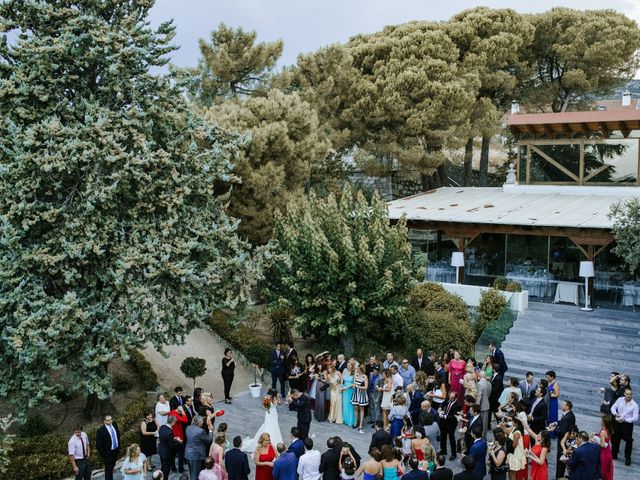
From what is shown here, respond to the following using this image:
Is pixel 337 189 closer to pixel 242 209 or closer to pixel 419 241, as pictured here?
pixel 419 241

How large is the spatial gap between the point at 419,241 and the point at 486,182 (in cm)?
1330

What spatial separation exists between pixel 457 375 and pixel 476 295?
661 centimetres

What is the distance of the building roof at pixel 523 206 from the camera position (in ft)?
62.3

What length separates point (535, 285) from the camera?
792 inches

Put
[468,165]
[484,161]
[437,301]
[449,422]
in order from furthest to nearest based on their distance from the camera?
[484,161] → [468,165] → [437,301] → [449,422]

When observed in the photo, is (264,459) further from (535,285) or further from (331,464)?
(535,285)

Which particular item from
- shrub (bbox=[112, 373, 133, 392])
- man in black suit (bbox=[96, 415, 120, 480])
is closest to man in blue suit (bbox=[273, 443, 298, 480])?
man in black suit (bbox=[96, 415, 120, 480])

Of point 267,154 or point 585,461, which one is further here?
point 267,154

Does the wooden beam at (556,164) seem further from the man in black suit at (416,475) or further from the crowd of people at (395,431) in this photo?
the man in black suit at (416,475)

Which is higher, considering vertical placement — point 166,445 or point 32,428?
point 166,445

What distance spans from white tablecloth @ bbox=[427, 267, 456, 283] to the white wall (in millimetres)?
2356

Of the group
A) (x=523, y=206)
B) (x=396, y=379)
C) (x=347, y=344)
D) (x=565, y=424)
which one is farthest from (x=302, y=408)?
(x=523, y=206)

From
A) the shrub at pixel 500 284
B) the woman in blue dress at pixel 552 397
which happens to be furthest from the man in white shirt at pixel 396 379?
the shrub at pixel 500 284

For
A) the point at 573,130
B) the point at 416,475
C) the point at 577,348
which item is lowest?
the point at 416,475
